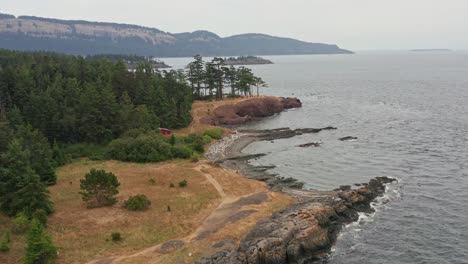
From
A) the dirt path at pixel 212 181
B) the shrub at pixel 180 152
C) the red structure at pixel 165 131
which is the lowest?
the dirt path at pixel 212 181

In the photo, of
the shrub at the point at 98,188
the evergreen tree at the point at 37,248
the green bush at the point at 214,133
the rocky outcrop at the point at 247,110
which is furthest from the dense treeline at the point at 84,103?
the evergreen tree at the point at 37,248

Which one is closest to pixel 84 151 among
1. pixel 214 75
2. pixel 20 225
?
pixel 20 225

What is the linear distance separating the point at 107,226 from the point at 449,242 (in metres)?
34.7

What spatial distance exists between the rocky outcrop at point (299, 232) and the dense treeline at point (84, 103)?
44.1m

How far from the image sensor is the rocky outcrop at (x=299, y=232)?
38.2 metres

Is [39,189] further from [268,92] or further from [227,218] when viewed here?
[268,92]

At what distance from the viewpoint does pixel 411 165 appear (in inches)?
2694

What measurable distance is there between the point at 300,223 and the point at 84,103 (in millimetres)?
49983

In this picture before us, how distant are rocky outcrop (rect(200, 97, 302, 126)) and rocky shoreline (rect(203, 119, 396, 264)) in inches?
1547

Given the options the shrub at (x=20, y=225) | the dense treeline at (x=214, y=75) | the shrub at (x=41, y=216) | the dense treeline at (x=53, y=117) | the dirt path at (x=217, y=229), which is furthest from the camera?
the dense treeline at (x=214, y=75)

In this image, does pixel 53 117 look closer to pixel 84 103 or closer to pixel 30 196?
pixel 84 103

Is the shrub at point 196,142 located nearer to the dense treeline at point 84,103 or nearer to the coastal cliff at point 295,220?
the coastal cliff at point 295,220

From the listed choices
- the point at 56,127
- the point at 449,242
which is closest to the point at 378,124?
the point at 449,242

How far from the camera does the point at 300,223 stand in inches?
1718
